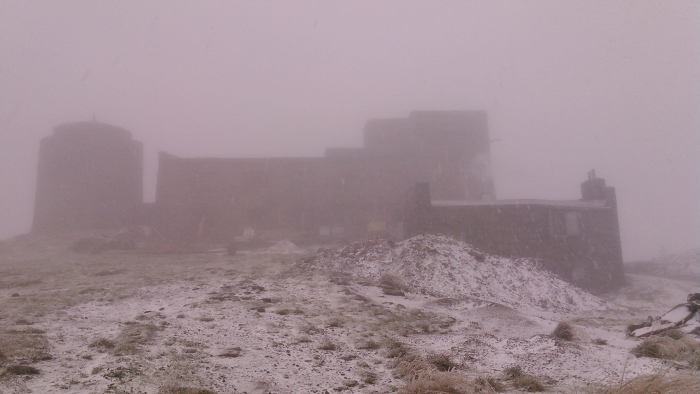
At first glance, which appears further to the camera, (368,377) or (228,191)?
(228,191)

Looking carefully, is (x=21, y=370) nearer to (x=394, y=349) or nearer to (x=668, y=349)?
(x=394, y=349)

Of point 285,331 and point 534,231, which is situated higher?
point 534,231

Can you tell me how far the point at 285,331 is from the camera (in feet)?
20.7

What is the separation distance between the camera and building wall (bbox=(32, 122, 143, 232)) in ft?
95.3

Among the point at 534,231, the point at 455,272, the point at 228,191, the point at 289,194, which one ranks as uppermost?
the point at 228,191

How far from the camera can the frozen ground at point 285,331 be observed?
4328mm

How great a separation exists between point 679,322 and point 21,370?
30.0 ft

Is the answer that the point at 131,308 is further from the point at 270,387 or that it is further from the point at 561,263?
the point at 561,263

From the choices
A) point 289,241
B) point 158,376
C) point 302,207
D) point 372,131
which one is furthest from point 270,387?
point 372,131

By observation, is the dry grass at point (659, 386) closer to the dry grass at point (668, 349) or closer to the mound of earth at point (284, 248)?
the dry grass at point (668, 349)

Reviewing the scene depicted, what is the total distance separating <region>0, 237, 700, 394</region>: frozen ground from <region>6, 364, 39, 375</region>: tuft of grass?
0.28 feet

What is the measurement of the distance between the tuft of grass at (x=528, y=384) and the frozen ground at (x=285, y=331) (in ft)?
0.40

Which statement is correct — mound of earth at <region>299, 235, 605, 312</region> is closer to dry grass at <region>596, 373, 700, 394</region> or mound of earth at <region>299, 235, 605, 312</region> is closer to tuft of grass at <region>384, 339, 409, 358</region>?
tuft of grass at <region>384, 339, 409, 358</region>

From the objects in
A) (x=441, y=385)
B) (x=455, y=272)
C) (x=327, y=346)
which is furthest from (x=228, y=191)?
(x=441, y=385)
